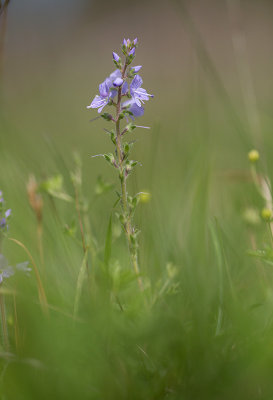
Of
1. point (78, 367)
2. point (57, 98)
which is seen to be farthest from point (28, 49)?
point (78, 367)

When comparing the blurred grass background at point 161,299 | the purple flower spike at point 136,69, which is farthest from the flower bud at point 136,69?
the blurred grass background at point 161,299

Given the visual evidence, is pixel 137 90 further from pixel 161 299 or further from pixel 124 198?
pixel 161 299

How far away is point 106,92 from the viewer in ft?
4.16

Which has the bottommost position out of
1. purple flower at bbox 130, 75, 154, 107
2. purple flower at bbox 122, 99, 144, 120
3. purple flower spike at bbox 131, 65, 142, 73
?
purple flower at bbox 122, 99, 144, 120

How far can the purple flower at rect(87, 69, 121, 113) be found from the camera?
4.12 feet

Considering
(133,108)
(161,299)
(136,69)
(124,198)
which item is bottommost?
(161,299)

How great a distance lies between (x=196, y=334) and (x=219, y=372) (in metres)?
0.11

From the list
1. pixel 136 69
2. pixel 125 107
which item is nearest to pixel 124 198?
pixel 125 107

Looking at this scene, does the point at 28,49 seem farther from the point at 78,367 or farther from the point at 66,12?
the point at 66,12

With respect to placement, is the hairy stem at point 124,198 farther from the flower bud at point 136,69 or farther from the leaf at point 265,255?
the leaf at point 265,255

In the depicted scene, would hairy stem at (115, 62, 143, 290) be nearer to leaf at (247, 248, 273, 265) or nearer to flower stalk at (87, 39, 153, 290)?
flower stalk at (87, 39, 153, 290)

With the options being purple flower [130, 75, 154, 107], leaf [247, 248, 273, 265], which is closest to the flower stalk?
purple flower [130, 75, 154, 107]

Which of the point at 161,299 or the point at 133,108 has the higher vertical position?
the point at 133,108

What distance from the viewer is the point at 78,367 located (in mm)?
1018
